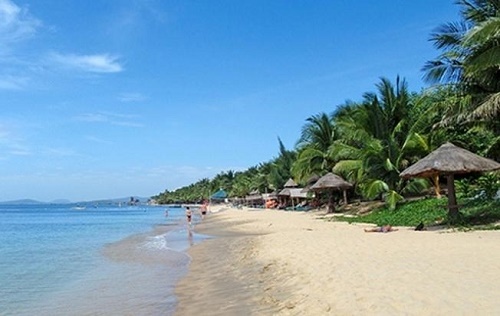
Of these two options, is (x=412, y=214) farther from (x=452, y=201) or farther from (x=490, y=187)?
(x=452, y=201)

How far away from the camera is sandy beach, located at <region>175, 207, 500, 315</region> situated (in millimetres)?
5234

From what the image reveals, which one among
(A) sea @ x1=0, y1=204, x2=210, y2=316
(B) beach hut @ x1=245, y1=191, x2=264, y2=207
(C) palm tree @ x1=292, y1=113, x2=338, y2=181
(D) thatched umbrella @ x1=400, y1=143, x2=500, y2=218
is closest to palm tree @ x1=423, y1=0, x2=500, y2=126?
(D) thatched umbrella @ x1=400, y1=143, x2=500, y2=218

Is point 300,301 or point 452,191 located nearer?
point 300,301

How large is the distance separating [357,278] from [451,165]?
6.97 metres

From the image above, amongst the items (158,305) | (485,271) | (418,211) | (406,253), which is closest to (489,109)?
(418,211)

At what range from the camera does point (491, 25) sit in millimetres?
11195

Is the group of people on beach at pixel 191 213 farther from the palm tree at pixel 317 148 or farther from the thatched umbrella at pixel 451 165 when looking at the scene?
the thatched umbrella at pixel 451 165

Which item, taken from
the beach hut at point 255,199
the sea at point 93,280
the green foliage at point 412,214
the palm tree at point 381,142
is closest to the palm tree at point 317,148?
the palm tree at point 381,142

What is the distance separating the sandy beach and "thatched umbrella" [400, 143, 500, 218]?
1675mm

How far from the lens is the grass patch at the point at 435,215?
12477 millimetres

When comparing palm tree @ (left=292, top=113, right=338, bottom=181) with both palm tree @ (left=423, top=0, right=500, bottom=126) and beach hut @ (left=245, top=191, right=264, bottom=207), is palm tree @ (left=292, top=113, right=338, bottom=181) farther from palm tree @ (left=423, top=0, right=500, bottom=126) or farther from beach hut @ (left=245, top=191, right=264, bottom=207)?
beach hut @ (left=245, top=191, right=264, bottom=207)

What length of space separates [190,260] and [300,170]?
18.7 meters

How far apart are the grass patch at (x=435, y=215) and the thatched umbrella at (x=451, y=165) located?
0.63 meters

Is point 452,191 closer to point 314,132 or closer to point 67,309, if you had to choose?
point 67,309
